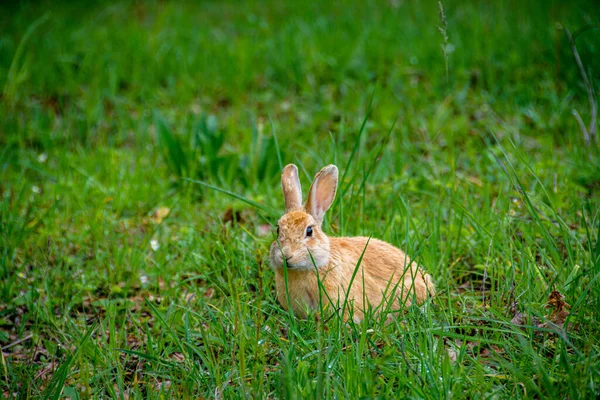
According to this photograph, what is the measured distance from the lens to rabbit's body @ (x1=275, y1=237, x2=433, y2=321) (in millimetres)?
3281

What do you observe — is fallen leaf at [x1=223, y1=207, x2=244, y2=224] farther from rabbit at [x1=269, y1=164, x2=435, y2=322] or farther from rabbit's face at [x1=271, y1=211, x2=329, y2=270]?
rabbit's face at [x1=271, y1=211, x2=329, y2=270]

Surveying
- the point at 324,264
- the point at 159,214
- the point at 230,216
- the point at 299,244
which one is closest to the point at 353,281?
the point at 324,264

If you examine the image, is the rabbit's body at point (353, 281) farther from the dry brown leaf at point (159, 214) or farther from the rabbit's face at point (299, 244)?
the dry brown leaf at point (159, 214)

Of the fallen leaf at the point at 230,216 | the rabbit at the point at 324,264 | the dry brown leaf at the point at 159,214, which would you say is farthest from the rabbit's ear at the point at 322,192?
the dry brown leaf at the point at 159,214

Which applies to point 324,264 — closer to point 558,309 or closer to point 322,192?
point 322,192

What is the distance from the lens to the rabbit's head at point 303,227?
3189mm

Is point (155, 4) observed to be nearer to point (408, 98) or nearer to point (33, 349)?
point (408, 98)

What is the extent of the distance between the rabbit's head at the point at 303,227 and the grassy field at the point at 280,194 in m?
0.23

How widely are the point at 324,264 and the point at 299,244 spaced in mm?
175

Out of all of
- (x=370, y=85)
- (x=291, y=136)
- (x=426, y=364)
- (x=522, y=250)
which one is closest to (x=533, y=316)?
(x=522, y=250)

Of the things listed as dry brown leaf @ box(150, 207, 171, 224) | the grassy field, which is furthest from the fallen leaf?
dry brown leaf @ box(150, 207, 171, 224)

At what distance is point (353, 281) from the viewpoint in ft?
11.0

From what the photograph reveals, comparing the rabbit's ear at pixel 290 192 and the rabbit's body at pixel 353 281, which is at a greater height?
the rabbit's ear at pixel 290 192

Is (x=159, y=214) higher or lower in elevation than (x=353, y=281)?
lower
